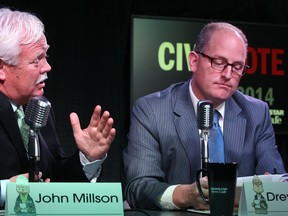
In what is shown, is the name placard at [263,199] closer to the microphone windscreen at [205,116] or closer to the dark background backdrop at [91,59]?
the microphone windscreen at [205,116]

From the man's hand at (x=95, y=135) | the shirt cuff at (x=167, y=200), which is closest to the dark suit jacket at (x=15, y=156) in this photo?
the man's hand at (x=95, y=135)

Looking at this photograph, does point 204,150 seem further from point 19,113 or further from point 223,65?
point 19,113

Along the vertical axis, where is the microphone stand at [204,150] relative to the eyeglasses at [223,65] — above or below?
below

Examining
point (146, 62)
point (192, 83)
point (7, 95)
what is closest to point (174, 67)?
point (146, 62)

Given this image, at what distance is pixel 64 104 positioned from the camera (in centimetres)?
450

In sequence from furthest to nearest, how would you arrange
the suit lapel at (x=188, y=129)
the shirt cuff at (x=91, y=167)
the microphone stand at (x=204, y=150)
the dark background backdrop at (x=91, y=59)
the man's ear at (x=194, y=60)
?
the dark background backdrop at (x=91, y=59)
the man's ear at (x=194, y=60)
the suit lapel at (x=188, y=129)
the shirt cuff at (x=91, y=167)
the microphone stand at (x=204, y=150)

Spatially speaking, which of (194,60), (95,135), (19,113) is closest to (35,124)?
(95,135)

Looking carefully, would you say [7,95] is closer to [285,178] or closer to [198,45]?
[198,45]

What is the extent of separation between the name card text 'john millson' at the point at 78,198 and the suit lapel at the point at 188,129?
3.25 ft

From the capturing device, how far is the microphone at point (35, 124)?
2104mm

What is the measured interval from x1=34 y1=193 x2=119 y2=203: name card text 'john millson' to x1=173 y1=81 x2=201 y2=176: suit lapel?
0.99 meters

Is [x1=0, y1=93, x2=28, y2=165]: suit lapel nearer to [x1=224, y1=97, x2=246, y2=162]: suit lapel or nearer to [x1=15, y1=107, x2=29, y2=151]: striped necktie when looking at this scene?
[x1=15, y1=107, x2=29, y2=151]: striped necktie

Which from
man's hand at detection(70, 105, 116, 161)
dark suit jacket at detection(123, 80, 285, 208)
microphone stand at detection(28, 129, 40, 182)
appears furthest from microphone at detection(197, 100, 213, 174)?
microphone stand at detection(28, 129, 40, 182)

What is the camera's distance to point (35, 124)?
215cm
